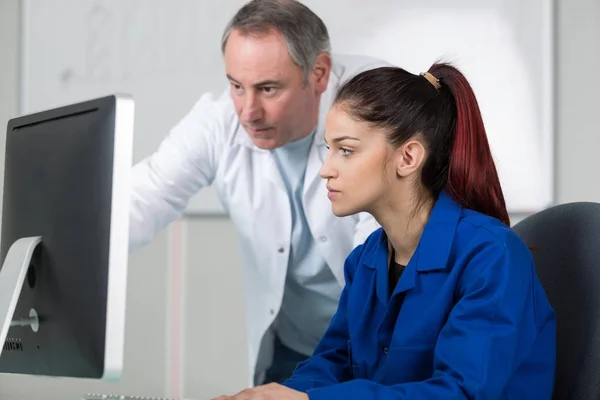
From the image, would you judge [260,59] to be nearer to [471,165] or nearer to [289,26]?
[289,26]

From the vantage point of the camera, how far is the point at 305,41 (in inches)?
76.9

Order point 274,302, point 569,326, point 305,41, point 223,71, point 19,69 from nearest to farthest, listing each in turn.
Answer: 1. point 569,326
2. point 305,41
3. point 274,302
4. point 223,71
5. point 19,69

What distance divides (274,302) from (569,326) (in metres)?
1.02

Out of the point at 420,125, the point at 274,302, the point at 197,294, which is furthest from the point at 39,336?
the point at 197,294

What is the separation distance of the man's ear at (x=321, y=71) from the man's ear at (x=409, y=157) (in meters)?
0.81

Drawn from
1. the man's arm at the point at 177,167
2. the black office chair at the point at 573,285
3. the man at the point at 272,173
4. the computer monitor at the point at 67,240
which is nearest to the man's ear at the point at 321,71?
the man at the point at 272,173

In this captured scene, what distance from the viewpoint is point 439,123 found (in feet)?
4.07

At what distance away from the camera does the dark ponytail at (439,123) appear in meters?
1.21

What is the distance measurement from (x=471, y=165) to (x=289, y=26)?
862 mm

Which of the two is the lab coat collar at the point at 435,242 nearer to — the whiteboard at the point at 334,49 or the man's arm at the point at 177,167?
the man's arm at the point at 177,167

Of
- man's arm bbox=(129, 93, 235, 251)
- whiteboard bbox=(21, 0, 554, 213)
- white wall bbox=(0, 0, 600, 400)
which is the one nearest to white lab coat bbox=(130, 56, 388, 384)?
man's arm bbox=(129, 93, 235, 251)

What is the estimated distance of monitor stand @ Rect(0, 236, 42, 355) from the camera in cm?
100

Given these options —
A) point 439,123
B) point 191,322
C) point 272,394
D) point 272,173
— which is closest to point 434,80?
point 439,123

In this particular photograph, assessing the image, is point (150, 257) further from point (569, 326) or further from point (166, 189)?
point (569, 326)
